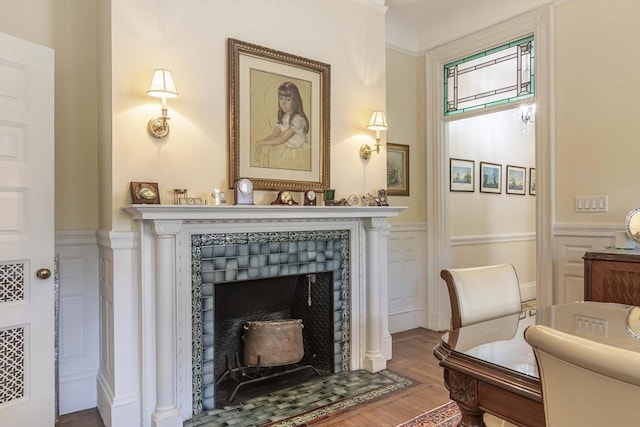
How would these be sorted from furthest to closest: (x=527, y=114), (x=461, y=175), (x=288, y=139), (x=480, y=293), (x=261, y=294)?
1. (x=461, y=175)
2. (x=527, y=114)
3. (x=261, y=294)
4. (x=288, y=139)
5. (x=480, y=293)

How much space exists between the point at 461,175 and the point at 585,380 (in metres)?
3.94

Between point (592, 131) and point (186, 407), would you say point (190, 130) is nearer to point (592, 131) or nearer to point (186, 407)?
point (186, 407)

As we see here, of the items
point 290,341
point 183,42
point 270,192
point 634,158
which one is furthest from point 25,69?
point 634,158

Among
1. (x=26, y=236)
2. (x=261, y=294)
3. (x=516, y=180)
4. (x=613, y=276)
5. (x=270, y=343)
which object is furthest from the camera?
(x=516, y=180)

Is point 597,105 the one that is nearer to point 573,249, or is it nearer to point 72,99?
point 573,249

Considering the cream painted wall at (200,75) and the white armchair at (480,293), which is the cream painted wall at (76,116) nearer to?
the cream painted wall at (200,75)

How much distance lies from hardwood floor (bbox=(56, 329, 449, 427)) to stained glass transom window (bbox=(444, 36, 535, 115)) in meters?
2.45

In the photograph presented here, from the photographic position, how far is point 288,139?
2.91m

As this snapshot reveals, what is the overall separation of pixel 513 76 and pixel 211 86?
2.70 meters

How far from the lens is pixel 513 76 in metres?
3.62

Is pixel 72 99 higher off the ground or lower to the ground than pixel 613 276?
higher

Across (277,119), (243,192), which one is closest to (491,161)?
(277,119)

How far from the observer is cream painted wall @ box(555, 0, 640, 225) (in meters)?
2.90

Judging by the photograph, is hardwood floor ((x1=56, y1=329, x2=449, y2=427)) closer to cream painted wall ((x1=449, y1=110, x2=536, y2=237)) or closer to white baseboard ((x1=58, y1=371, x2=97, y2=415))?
white baseboard ((x1=58, y1=371, x2=97, y2=415))
